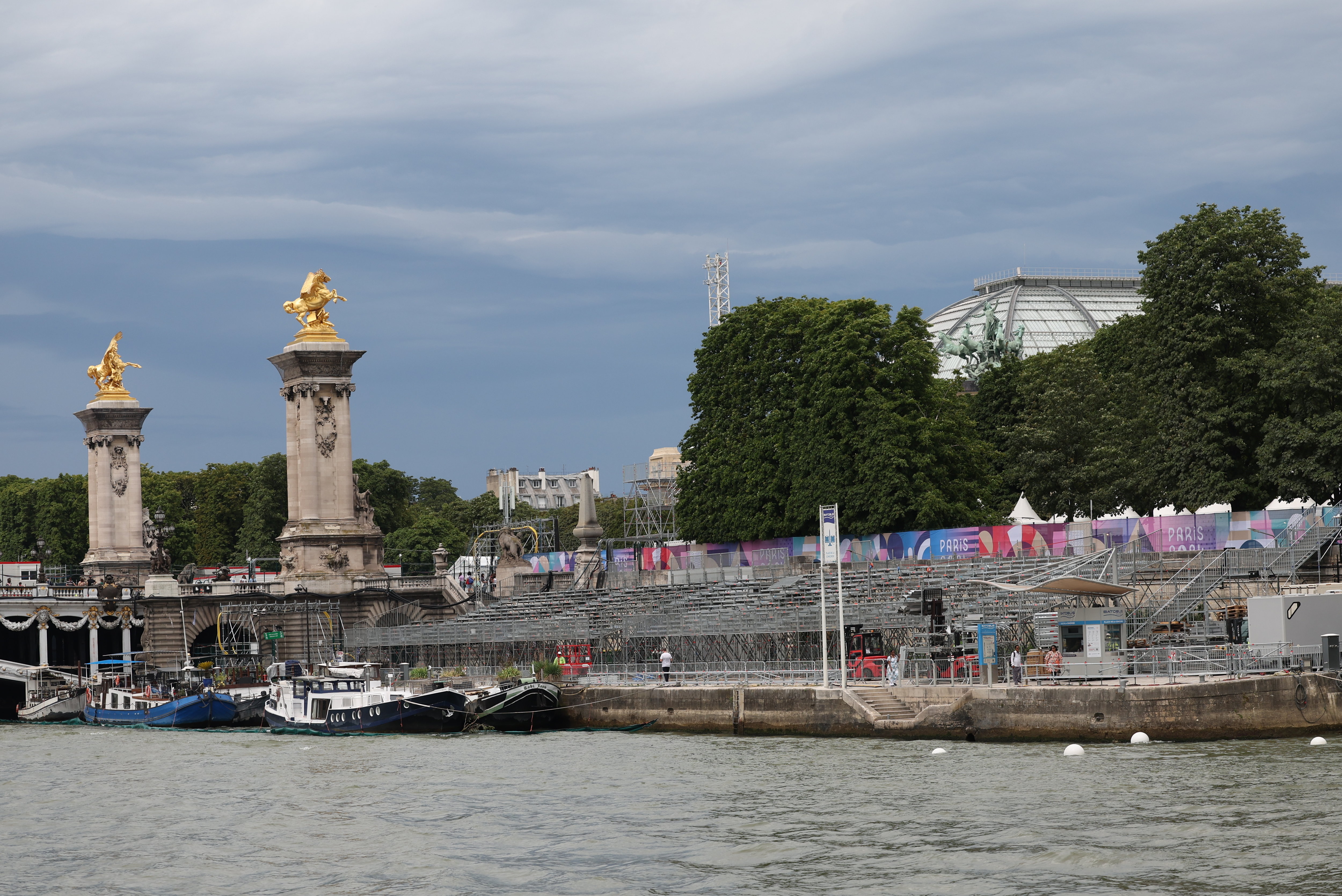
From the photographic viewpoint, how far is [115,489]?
109m

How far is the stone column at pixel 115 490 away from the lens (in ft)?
357

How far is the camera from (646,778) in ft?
148

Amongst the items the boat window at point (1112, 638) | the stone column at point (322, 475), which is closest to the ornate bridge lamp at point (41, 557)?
the stone column at point (322, 475)

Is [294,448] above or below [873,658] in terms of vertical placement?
above

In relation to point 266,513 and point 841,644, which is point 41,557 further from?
point 841,644

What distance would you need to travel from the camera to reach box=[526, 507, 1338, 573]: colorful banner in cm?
6238

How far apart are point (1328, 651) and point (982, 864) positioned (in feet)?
68.6

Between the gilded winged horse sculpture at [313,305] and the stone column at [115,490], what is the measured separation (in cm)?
1941

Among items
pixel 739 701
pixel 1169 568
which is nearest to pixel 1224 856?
pixel 739 701

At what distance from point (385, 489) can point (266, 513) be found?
19.3m

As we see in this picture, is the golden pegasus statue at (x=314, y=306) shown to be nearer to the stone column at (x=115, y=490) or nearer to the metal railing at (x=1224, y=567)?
the stone column at (x=115, y=490)

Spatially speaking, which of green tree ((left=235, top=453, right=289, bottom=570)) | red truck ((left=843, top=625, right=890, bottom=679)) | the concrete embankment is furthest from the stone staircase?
green tree ((left=235, top=453, right=289, bottom=570))

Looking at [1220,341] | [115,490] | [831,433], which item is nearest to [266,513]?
[115,490]

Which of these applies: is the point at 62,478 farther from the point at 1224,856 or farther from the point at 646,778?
the point at 1224,856
